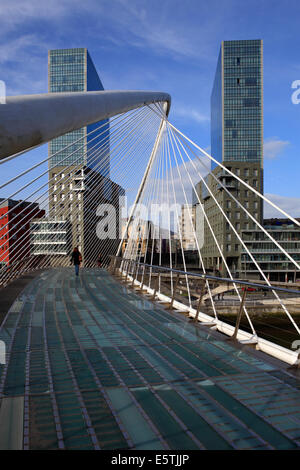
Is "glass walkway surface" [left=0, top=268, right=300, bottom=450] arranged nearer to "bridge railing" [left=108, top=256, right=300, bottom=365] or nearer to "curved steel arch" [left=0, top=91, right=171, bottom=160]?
"bridge railing" [left=108, top=256, right=300, bottom=365]

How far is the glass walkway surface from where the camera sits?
2570mm

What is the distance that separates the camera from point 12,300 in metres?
8.98

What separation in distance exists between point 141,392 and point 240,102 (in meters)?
91.2

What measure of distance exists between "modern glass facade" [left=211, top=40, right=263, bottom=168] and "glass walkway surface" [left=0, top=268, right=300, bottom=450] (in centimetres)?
8391

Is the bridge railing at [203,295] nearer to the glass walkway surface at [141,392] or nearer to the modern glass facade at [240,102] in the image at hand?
the glass walkway surface at [141,392]

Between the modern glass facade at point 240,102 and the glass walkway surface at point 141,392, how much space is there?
8391 centimetres

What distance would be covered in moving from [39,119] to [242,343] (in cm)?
344

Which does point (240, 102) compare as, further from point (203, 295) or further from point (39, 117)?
point (39, 117)

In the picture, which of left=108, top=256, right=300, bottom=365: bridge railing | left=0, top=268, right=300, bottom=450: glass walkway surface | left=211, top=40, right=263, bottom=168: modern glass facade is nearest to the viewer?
left=0, top=268, right=300, bottom=450: glass walkway surface

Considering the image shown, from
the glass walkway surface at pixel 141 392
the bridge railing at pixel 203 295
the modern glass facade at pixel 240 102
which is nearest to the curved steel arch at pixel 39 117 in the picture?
the glass walkway surface at pixel 141 392

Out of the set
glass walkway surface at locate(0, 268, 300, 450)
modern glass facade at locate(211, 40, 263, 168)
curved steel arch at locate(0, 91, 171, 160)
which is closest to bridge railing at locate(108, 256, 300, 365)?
glass walkway surface at locate(0, 268, 300, 450)

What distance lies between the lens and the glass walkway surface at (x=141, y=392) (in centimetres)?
257

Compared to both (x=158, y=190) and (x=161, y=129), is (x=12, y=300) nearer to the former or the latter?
(x=158, y=190)
